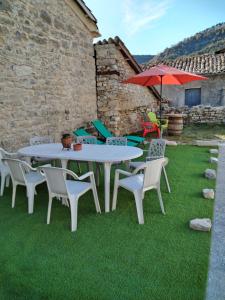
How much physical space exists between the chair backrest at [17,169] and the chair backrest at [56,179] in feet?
1.86

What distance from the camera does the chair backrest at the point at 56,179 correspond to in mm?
2922

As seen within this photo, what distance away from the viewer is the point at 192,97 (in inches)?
680

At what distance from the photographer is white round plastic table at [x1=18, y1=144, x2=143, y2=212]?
3480mm

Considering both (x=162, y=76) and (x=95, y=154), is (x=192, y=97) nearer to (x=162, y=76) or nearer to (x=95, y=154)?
(x=162, y=76)

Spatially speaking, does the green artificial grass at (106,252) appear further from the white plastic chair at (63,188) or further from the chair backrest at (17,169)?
the chair backrest at (17,169)

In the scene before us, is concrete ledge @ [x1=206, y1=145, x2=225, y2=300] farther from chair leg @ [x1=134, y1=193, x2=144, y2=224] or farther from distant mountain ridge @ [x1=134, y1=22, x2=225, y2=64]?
distant mountain ridge @ [x1=134, y1=22, x2=225, y2=64]

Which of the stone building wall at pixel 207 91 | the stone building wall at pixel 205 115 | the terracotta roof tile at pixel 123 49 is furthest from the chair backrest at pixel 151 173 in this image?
the stone building wall at pixel 207 91

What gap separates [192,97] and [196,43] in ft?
45.3

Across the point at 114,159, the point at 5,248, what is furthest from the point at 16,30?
the point at 5,248

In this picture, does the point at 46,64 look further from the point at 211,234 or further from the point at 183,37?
the point at 183,37

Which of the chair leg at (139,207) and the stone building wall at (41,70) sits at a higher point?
the stone building wall at (41,70)

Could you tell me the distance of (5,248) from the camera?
2.72 meters

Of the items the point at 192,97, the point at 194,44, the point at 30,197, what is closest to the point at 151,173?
the point at 30,197

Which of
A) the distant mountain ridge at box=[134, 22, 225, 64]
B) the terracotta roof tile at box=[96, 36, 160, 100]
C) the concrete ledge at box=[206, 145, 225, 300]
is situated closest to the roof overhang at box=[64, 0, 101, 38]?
the terracotta roof tile at box=[96, 36, 160, 100]
